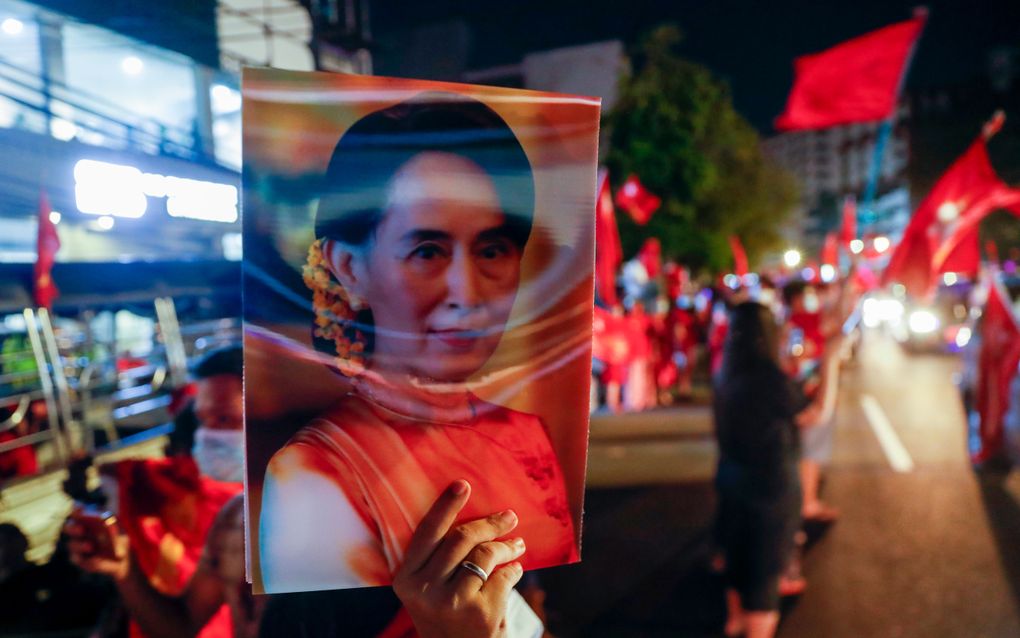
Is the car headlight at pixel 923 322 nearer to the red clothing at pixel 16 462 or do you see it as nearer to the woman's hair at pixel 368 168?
the red clothing at pixel 16 462

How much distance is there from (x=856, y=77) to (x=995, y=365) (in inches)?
115

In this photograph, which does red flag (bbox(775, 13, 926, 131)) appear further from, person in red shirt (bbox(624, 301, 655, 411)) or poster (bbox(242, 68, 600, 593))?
poster (bbox(242, 68, 600, 593))

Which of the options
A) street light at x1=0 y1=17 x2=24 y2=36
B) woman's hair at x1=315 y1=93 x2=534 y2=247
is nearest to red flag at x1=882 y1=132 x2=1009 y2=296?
woman's hair at x1=315 y1=93 x2=534 y2=247

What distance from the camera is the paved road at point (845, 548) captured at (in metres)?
4.38

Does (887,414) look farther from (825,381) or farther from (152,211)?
(152,211)

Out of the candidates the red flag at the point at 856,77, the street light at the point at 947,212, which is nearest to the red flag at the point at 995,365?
the street light at the point at 947,212

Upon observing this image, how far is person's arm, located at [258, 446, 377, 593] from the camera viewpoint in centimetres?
110

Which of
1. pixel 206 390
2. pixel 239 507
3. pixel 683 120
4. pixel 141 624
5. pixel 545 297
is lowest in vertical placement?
pixel 141 624

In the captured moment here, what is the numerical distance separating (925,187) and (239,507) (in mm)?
43435

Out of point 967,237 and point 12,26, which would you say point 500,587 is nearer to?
point 967,237

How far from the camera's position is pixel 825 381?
382 centimetres

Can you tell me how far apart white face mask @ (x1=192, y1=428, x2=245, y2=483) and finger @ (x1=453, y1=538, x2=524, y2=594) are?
148 centimetres

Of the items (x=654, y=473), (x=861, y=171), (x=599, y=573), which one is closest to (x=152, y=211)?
(x=599, y=573)

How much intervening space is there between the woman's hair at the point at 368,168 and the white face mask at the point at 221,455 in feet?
4.86
